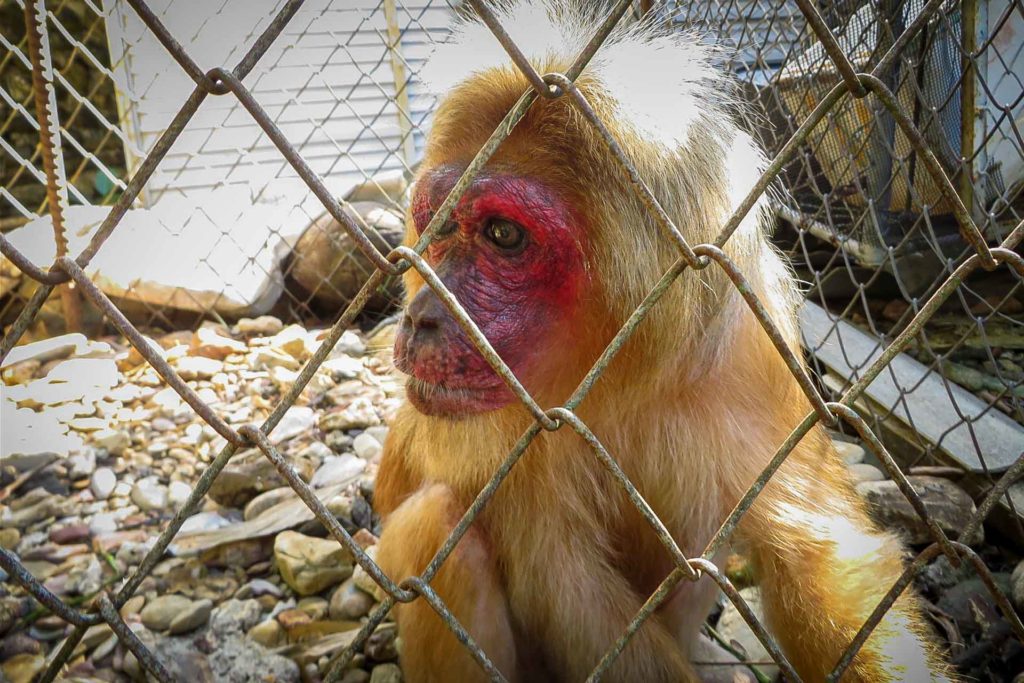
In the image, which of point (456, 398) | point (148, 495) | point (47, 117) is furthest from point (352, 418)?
point (456, 398)

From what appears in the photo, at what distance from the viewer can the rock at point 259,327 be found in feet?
19.8

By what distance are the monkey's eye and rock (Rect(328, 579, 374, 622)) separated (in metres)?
1.69

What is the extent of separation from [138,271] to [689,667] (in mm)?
5461

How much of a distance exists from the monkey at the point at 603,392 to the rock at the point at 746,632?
39cm

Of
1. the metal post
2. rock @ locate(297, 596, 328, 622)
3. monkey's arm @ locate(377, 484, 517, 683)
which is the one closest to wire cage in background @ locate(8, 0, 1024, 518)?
the metal post

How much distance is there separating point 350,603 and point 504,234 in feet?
5.73

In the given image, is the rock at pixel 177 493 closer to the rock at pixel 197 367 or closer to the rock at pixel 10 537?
the rock at pixel 10 537

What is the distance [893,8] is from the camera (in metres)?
4.17

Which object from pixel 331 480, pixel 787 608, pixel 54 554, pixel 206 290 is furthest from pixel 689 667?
pixel 206 290

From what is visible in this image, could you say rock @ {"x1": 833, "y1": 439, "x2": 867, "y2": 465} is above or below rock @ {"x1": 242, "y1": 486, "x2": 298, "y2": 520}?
above

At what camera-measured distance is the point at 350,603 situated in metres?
2.98

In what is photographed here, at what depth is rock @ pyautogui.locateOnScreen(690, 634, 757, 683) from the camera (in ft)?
9.37

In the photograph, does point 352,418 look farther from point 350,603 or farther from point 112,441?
Answer: point 350,603

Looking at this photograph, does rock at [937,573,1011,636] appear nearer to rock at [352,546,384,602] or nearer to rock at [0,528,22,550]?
rock at [352,546,384,602]
